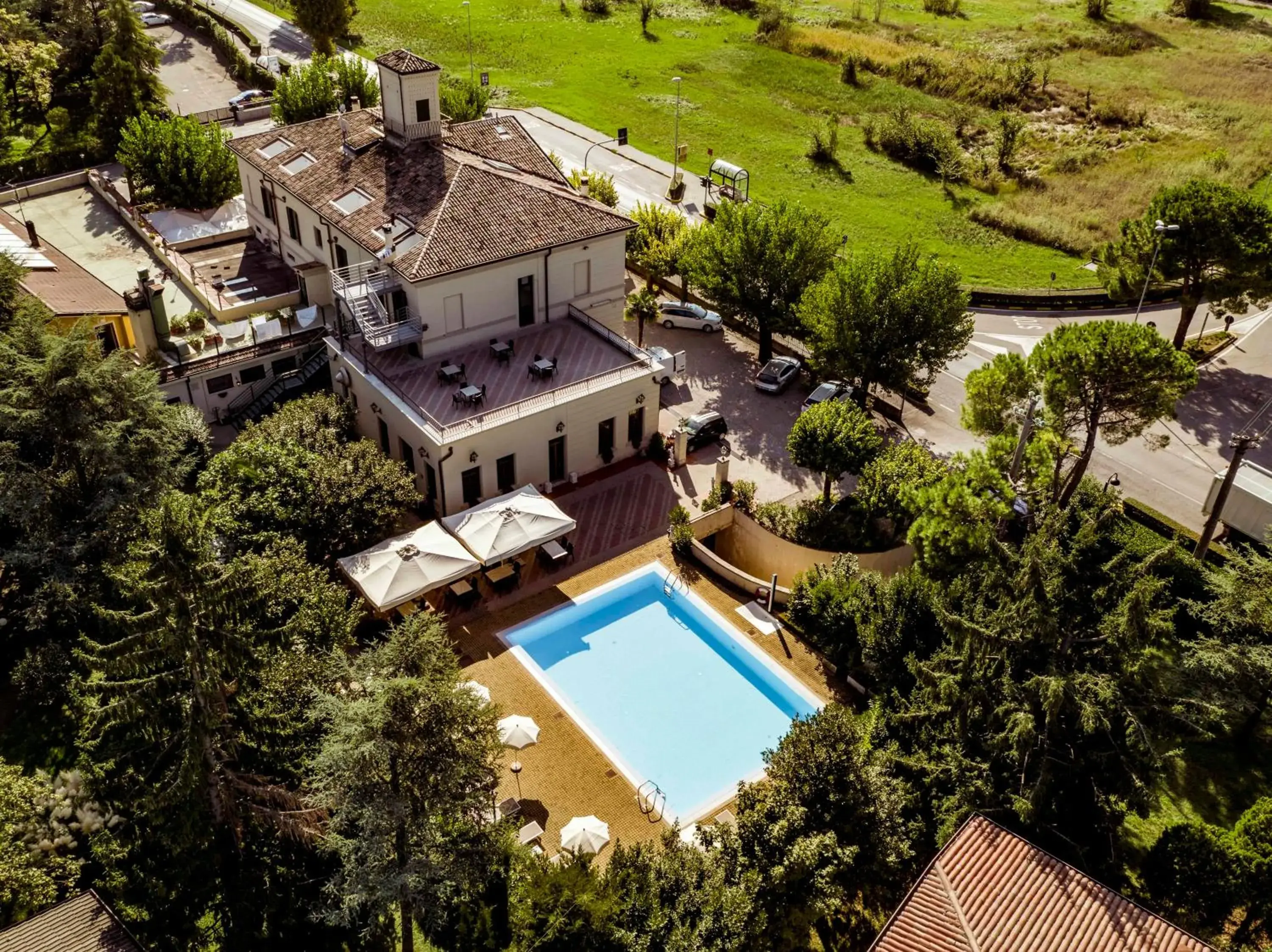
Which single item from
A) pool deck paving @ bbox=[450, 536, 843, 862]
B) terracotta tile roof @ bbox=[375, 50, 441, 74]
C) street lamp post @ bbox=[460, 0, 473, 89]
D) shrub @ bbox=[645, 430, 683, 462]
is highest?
terracotta tile roof @ bbox=[375, 50, 441, 74]

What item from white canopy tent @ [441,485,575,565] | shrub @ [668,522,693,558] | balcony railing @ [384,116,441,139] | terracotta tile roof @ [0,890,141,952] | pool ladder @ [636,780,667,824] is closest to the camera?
terracotta tile roof @ [0,890,141,952]

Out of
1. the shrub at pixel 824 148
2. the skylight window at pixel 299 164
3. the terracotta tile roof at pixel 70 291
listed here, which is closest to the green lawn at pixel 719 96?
the shrub at pixel 824 148

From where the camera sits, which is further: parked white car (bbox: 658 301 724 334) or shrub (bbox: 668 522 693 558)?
parked white car (bbox: 658 301 724 334)

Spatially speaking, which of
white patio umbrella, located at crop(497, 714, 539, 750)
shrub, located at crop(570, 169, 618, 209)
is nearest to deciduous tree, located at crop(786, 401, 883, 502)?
white patio umbrella, located at crop(497, 714, 539, 750)

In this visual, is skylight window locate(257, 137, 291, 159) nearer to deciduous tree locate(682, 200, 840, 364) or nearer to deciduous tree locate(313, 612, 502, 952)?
deciduous tree locate(682, 200, 840, 364)

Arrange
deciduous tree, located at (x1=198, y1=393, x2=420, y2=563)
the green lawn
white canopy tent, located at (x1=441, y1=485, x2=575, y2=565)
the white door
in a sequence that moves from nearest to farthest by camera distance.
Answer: deciduous tree, located at (x1=198, y1=393, x2=420, y2=563) < white canopy tent, located at (x1=441, y1=485, x2=575, y2=565) < the white door < the green lawn

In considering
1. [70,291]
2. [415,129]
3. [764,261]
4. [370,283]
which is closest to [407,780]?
[370,283]

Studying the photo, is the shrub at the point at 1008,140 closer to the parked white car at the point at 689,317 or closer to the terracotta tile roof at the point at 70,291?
the parked white car at the point at 689,317
